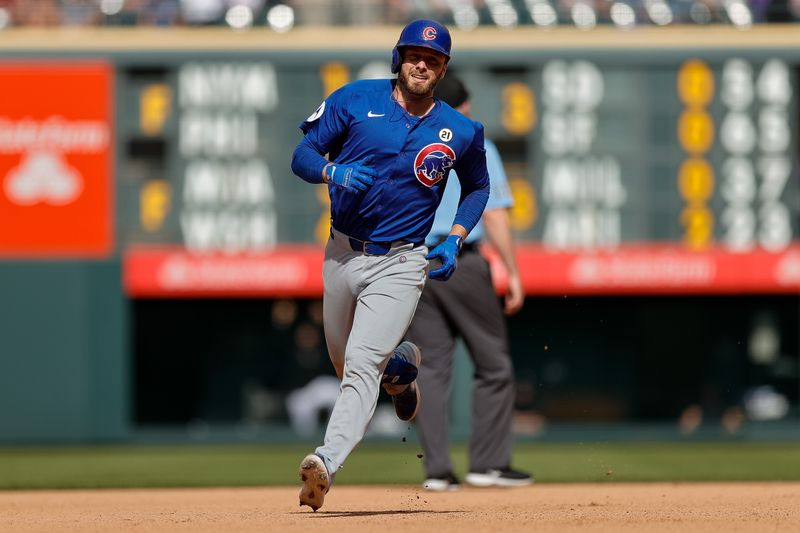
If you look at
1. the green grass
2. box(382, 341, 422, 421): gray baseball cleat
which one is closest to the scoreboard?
the green grass

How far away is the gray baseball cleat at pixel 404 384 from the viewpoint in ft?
23.5

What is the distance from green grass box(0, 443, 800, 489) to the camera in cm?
1111

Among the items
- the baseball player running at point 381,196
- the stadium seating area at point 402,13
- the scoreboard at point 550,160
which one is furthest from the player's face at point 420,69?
the stadium seating area at point 402,13

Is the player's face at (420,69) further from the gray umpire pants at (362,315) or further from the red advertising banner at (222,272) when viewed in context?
the red advertising banner at (222,272)

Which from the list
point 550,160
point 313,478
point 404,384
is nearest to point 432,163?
point 404,384

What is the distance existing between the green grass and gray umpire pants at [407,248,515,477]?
0.68 m

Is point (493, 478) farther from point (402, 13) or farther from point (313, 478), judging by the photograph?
point (402, 13)

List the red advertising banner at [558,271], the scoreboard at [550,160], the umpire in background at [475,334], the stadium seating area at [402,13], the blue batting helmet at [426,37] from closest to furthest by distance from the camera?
the blue batting helmet at [426,37] → the umpire in background at [475,334] → the scoreboard at [550,160] → the red advertising banner at [558,271] → the stadium seating area at [402,13]

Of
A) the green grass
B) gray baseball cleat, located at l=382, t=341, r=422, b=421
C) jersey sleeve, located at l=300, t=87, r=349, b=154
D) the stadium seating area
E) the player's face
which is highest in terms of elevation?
the stadium seating area

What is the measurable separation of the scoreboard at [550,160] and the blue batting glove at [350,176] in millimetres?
11992

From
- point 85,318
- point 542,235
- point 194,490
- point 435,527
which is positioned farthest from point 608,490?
point 85,318

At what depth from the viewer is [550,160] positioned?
18688 mm

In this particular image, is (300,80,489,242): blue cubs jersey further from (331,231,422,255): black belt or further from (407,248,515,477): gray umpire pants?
(407,248,515,477): gray umpire pants

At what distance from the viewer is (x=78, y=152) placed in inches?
757
